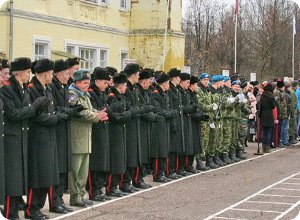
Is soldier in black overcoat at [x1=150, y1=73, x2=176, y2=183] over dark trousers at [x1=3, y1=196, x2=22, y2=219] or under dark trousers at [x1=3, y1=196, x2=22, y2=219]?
over

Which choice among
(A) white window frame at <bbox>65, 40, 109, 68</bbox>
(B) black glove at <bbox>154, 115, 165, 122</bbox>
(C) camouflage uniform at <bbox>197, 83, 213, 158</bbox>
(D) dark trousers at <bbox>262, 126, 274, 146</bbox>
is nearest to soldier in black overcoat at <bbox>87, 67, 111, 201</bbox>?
(B) black glove at <bbox>154, 115, 165, 122</bbox>

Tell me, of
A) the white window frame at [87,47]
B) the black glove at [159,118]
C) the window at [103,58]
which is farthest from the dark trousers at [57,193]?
the window at [103,58]

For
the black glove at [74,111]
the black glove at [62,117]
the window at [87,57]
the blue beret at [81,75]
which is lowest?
the black glove at [62,117]

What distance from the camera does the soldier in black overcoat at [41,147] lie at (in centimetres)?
821

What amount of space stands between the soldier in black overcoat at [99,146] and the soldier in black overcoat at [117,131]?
163 mm

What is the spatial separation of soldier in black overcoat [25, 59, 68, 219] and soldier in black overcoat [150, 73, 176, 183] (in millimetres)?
3432

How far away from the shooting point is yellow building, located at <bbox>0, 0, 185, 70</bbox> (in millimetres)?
21484

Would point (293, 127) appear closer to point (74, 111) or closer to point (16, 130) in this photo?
point (74, 111)

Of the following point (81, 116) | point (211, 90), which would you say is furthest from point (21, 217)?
point (211, 90)

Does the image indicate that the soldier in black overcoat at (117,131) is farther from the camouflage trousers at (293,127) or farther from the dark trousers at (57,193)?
the camouflage trousers at (293,127)

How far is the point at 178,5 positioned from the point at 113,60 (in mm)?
4230

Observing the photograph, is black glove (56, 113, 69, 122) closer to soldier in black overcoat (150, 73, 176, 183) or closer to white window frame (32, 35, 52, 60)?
soldier in black overcoat (150, 73, 176, 183)

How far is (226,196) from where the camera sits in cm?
1035

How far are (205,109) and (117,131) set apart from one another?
3.78m
